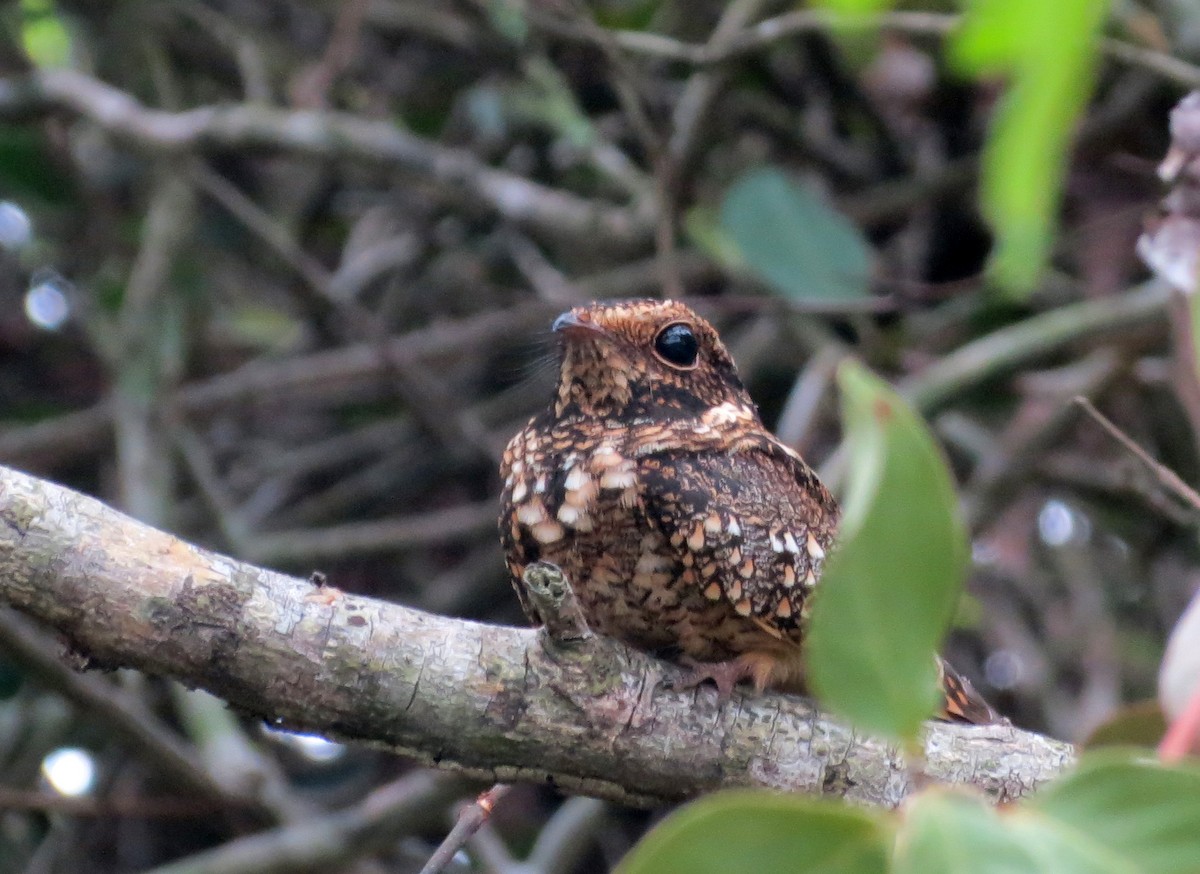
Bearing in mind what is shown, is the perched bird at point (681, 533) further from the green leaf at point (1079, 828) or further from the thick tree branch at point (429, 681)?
the green leaf at point (1079, 828)

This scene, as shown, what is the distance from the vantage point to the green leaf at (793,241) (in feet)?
10.4

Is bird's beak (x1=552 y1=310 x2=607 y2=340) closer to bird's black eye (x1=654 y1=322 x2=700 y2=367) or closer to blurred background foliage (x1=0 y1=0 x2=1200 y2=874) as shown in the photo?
bird's black eye (x1=654 y1=322 x2=700 y2=367)

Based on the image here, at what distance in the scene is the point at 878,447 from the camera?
0.54 meters

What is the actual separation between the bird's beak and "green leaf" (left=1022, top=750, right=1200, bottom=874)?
158cm

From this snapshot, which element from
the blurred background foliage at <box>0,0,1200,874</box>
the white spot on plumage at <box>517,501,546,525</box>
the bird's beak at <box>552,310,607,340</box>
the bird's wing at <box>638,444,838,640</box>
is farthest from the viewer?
the blurred background foliage at <box>0,0,1200,874</box>

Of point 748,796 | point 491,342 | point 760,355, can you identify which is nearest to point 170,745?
point 491,342

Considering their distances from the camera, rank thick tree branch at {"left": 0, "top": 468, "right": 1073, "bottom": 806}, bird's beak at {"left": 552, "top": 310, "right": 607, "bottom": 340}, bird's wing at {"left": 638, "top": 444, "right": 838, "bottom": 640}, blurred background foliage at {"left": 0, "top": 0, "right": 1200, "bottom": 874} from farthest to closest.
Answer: blurred background foliage at {"left": 0, "top": 0, "right": 1200, "bottom": 874}
bird's beak at {"left": 552, "top": 310, "right": 607, "bottom": 340}
bird's wing at {"left": 638, "top": 444, "right": 838, "bottom": 640}
thick tree branch at {"left": 0, "top": 468, "right": 1073, "bottom": 806}

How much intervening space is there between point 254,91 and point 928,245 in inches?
77.8

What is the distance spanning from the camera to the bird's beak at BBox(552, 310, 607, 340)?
82.9 inches

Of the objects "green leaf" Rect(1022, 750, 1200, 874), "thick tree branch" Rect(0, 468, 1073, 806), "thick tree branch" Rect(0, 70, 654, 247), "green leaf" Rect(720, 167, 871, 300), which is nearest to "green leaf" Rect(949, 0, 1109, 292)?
"green leaf" Rect(1022, 750, 1200, 874)

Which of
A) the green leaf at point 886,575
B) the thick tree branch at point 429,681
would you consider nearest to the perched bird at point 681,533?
the thick tree branch at point 429,681

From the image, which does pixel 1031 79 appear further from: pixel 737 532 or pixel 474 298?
pixel 474 298

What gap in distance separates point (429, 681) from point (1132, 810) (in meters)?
0.93

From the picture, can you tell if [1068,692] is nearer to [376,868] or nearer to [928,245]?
[928,245]
